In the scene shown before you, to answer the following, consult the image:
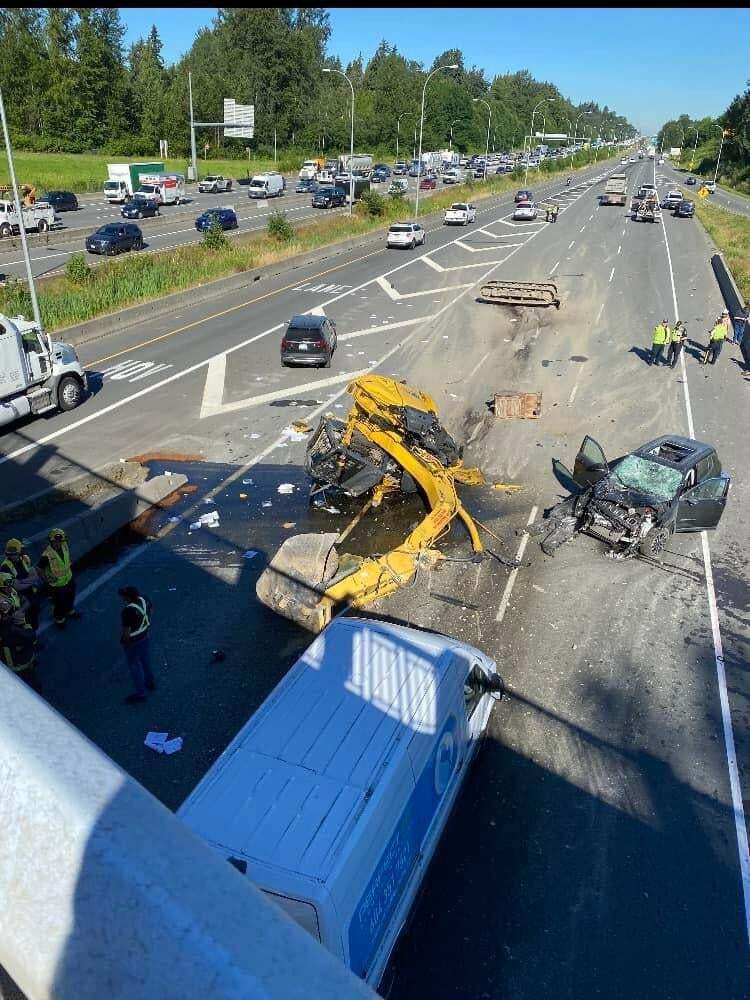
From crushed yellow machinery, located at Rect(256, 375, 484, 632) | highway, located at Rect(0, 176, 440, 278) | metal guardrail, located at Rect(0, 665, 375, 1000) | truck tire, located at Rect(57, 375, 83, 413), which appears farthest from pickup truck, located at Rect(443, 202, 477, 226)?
metal guardrail, located at Rect(0, 665, 375, 1000)

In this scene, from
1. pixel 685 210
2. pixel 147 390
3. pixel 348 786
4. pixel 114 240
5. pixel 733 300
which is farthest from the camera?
pixel 685 210

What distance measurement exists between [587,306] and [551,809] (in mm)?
27979

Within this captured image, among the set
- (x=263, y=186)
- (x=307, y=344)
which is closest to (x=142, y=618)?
(x=307, y=344)

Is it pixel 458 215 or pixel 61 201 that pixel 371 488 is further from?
pixel 458 215

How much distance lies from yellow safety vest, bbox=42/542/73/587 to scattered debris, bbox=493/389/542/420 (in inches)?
467

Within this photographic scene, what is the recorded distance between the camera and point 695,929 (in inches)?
245

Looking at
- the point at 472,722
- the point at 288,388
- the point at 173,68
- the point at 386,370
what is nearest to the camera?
the point at 472,722

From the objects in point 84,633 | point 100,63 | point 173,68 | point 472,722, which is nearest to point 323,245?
point 84,633

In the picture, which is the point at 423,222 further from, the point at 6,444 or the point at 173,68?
the point at 173,68

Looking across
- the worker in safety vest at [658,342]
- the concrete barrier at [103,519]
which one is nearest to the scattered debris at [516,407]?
the worker in safety vest at [658,342]

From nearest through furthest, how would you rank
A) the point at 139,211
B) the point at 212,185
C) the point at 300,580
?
the point at 300,580
the point at 139,211
the point at 212,185

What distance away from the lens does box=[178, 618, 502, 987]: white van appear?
15.5ft

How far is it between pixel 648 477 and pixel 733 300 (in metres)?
22.7

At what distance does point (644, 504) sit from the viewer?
12.1 m
